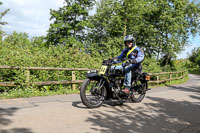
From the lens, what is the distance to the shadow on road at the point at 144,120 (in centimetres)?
370

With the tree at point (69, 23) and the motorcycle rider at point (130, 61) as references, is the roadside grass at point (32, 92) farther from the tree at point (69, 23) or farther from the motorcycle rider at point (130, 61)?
the tree at point (69, 23)

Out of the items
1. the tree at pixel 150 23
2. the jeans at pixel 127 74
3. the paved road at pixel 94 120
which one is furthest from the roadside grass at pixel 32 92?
the tree at pixel 150 23

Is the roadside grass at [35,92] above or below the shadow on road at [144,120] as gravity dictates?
above

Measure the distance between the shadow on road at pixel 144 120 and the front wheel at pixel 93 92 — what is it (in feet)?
1.11

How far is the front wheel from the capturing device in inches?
192

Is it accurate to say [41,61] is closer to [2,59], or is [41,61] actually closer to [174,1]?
[2,59]

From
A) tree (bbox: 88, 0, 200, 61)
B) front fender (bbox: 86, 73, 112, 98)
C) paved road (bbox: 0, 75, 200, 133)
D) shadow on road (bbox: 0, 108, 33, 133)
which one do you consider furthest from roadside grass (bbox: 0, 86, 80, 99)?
tree (bbox: 88, 0, 200, 61)

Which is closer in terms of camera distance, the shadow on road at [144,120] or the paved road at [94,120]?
the paved road at [94,120]

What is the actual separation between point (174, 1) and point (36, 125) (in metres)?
31.0

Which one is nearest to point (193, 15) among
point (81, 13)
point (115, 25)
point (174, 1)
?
point (174, 1)

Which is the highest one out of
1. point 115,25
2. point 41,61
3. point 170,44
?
point 115,25

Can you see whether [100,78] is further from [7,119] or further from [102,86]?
[7,119]

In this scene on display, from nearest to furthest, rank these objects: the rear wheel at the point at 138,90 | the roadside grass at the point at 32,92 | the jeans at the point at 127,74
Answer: the jeans at the point at 127,74 < the rear wheel at the point at 138,90 < the roadside grass at the point at 32,92

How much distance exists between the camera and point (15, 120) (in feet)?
12.3
